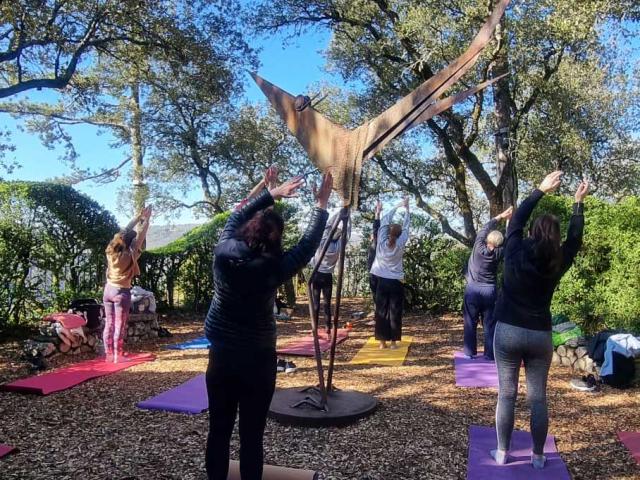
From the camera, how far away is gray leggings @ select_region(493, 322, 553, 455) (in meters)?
3.36

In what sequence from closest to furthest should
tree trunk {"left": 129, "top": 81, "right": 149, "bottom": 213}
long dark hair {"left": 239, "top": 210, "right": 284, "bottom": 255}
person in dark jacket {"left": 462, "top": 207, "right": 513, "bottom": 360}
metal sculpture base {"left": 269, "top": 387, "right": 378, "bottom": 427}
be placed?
long dark hair {"left": 239, "top": 210, "right": 284, "bottom": 255} < metal sculpture base {"left": 269, "top": 387, "right": 378, "bottom": 427} < person in dark jacket {"left": 462, "top": 207, "right": 513, "bottom": 360} < tree trunk {"left": 129, "top": 81, "right": 149, "bottom": 213}

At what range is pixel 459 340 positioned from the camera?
340 inches

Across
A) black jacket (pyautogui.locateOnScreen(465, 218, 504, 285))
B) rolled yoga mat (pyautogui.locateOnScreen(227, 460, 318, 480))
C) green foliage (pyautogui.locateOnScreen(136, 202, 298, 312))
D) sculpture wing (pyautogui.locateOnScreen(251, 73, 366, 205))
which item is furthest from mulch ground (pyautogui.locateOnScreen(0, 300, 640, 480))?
green foliage (pyautogui.locateOnScreen(136, 202, 298, 312))

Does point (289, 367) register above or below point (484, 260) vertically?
below

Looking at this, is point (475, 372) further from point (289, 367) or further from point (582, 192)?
point (582, 192)

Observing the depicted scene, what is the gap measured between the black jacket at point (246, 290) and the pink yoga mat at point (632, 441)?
2.88m

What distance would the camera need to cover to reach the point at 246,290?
8.49 ft

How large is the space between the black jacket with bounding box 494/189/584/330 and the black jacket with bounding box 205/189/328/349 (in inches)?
56.9

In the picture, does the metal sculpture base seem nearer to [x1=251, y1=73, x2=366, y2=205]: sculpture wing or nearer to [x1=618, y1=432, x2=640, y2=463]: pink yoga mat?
[x1=251, y1=73, x2=366, y2=205]: sculpture wing

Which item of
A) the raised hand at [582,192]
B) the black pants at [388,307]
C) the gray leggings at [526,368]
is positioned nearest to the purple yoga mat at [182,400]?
the gray leggings at [526,368]

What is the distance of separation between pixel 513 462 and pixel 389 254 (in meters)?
3.92

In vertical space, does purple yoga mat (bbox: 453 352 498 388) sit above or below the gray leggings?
below

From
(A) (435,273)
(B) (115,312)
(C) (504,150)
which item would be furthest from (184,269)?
(C) (504,150)

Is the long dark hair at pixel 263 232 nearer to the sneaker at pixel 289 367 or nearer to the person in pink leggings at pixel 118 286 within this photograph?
the sneaker at pixel 289 367
